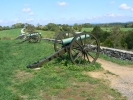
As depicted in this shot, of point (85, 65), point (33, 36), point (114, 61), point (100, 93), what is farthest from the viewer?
point (33, 36)

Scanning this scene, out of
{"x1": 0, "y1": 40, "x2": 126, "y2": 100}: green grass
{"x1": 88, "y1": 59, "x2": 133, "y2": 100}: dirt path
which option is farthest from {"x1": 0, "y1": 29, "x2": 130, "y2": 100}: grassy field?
{"x1": 88, "y1": 59, "x2": 133, "y2": 100}: dirt path

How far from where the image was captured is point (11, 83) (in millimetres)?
6219

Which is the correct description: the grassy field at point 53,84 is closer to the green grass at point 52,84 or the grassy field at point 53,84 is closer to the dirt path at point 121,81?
the green grass at point 52,84

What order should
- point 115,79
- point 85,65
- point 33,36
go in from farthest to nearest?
1. point 33,36
2. point 85,65
3. point 115,79

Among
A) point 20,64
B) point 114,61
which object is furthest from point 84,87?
point 114,61

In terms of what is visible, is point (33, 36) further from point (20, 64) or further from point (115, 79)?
point (115, 79)

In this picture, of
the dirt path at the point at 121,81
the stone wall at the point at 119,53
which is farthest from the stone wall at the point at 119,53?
the dirt path at the point at 121,81

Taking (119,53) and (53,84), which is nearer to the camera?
(53,84)

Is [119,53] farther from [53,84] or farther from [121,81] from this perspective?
[53,84]

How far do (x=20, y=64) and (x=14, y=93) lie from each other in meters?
3.50

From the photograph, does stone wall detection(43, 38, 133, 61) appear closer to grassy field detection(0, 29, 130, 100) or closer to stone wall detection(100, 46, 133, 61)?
stone wall detection(100, 46, 133, 61)

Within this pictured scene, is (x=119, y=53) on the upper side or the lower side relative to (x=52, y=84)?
lower

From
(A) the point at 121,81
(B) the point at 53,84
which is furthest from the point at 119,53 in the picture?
(B) the point at 53,84

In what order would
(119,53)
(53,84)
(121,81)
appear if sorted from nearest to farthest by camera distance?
(53,84)
(121,81)
(119,53)
